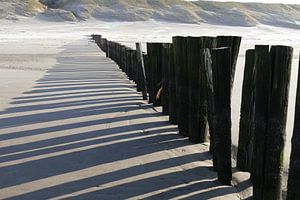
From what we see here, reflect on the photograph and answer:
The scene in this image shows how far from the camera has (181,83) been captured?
19.4ft

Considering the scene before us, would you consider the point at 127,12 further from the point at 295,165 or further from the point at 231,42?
the point at 295,165

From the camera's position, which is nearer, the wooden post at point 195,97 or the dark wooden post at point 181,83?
the wooden post at point 195,97

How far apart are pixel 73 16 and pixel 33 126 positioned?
82.6 metres

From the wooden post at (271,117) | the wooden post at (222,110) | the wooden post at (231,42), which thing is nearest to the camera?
the wooden post at (271,117)

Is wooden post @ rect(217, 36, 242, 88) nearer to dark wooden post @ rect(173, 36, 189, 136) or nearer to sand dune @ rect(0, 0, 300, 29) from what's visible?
dark wooden post @ rect(173, 36, 189, 136)

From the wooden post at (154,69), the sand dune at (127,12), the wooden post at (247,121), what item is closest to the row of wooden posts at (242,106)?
the wooden post at (247,121)

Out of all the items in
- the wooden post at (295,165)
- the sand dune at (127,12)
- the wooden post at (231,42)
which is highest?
the sand dune at (127,12)

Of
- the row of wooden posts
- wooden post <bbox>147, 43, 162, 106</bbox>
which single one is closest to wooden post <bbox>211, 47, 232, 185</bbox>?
the row of wooden posts

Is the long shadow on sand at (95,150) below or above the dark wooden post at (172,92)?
below

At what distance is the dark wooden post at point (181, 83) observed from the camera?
5758mm

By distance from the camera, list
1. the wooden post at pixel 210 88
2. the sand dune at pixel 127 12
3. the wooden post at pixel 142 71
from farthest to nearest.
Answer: the sand dune at pixel 127 12, the wooden post at pixel 142 71, the wooden post at pixel 210 88

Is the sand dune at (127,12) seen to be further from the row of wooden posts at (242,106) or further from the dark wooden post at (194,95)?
the dark wooden post at (194,95)

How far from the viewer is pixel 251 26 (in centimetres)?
8956

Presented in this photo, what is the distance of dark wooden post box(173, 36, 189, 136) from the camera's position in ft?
18.9
